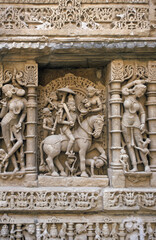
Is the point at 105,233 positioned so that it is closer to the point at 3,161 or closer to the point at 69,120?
the point at 69,120

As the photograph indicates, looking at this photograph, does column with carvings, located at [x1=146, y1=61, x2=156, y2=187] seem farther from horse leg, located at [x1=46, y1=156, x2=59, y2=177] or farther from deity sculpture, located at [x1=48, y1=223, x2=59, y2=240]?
deity sculpture, located at [x1=48, y1=223, x2=59, y2=240]

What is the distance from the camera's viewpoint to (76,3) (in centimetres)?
504

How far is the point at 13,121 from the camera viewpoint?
4.94 m

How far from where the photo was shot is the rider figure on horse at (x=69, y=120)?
502 centimetres

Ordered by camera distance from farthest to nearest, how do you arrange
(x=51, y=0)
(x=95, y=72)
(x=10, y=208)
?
1. (x=95, y=72)
2. (x=51, y=0)
3. (x=10, y=208)

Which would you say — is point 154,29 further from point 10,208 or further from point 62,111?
point 10,208

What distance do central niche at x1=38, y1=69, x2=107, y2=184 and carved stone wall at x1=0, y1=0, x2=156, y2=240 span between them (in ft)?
0.06

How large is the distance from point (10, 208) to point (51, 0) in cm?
378

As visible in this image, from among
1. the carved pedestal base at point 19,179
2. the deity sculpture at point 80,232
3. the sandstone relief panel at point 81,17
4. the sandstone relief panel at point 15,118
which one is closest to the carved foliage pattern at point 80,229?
the deity sculpture at point 80,232

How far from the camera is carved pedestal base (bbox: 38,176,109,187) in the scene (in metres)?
4.93

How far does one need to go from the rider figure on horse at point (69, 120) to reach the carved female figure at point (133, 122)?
0.92m

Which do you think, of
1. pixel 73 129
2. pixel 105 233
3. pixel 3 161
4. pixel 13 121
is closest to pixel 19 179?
Result: pixel 3 161

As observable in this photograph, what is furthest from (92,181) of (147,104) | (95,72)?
(95,72)

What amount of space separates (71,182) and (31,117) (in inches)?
54.2
